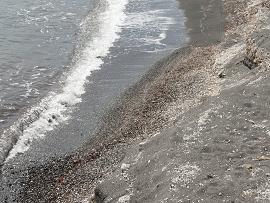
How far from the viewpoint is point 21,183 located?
64.0 feet

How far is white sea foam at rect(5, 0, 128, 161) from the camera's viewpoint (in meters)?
23.3

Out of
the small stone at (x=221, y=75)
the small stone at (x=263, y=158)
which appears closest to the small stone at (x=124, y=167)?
the small stone at (x=263, y=158)

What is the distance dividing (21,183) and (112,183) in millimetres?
4567

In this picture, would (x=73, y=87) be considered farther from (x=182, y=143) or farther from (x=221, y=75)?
(x=182, y=143)

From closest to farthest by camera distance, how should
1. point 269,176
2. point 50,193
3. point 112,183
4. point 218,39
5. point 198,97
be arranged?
point 269,176
point 112,183
point 50,193
point 198,97
point 218,39

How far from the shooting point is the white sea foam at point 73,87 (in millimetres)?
23312

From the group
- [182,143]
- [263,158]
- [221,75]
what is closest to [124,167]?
[182,143]

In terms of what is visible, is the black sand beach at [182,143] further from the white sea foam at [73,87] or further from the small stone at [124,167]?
the white sea foam at [73,87]

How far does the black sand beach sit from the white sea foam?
2727mm

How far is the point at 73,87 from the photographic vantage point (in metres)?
28.3

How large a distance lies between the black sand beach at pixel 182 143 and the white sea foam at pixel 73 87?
2.73 m

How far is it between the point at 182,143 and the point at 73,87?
39.8 ft

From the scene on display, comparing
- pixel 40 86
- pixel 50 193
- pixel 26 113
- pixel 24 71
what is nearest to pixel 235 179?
pixel 50 193

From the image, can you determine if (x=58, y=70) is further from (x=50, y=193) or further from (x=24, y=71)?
(x=50, y=193)
